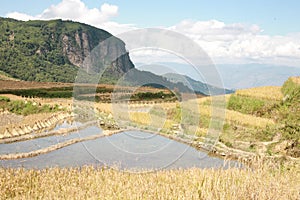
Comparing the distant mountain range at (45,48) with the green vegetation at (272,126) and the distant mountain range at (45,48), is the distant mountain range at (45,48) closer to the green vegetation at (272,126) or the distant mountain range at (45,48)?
the distant mountain range at (45,48)

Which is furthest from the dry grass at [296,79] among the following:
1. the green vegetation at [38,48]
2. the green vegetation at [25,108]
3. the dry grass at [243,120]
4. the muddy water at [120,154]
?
the green vegetation at [38,48]

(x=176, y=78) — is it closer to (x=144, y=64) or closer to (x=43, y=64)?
(x=144, y=64)

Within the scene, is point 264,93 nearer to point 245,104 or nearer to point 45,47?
point 245,104

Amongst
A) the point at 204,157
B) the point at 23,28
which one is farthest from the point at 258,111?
the point at 23,28

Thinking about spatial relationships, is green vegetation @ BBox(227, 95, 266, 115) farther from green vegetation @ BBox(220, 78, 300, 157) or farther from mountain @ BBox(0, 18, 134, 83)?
mountain @ BBox(0, 18, 134, 83)

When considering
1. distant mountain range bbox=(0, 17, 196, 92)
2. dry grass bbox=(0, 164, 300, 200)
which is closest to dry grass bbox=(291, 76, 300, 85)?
dry grass bbox=(0, 164, 300, 200)

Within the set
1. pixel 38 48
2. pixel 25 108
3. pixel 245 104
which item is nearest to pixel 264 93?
pixel 245 104
